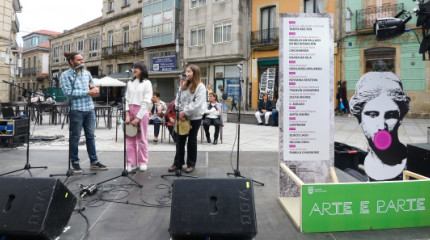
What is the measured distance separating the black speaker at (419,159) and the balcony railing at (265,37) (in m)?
16.9

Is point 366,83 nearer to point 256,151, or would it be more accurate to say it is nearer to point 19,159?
point 256,151

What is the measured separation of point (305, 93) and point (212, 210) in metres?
1.88

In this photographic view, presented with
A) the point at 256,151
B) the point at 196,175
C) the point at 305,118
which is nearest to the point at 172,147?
the point at 256,151

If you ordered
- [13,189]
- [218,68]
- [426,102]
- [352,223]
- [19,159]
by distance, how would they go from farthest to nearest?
1. [218,68]
2. [426,102]
3. [19,159]
4. [352,223]
5. [13,189]

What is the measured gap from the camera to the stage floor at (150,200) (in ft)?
8.59

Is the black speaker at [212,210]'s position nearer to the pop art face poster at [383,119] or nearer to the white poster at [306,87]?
the white poster at [306,87]

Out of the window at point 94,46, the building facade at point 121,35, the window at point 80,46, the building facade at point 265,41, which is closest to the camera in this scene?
the building facade at point 265,41

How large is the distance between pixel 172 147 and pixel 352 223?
4918mm

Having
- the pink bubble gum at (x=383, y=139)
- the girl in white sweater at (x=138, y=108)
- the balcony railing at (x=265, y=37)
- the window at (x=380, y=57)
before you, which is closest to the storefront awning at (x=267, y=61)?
the balcony railing at (x=265, y=37)

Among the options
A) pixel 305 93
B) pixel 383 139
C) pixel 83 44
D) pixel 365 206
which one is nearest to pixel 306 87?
pixel 305 93

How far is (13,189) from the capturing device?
2299mm

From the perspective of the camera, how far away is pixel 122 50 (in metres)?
28.5

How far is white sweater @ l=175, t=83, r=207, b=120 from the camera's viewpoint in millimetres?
4484

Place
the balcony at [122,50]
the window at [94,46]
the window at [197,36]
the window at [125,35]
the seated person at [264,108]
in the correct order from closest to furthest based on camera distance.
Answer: the seated person at [264,108], the window at [197,36], the balcony at [122,50], the window at [125,35], the window at [94,46]
